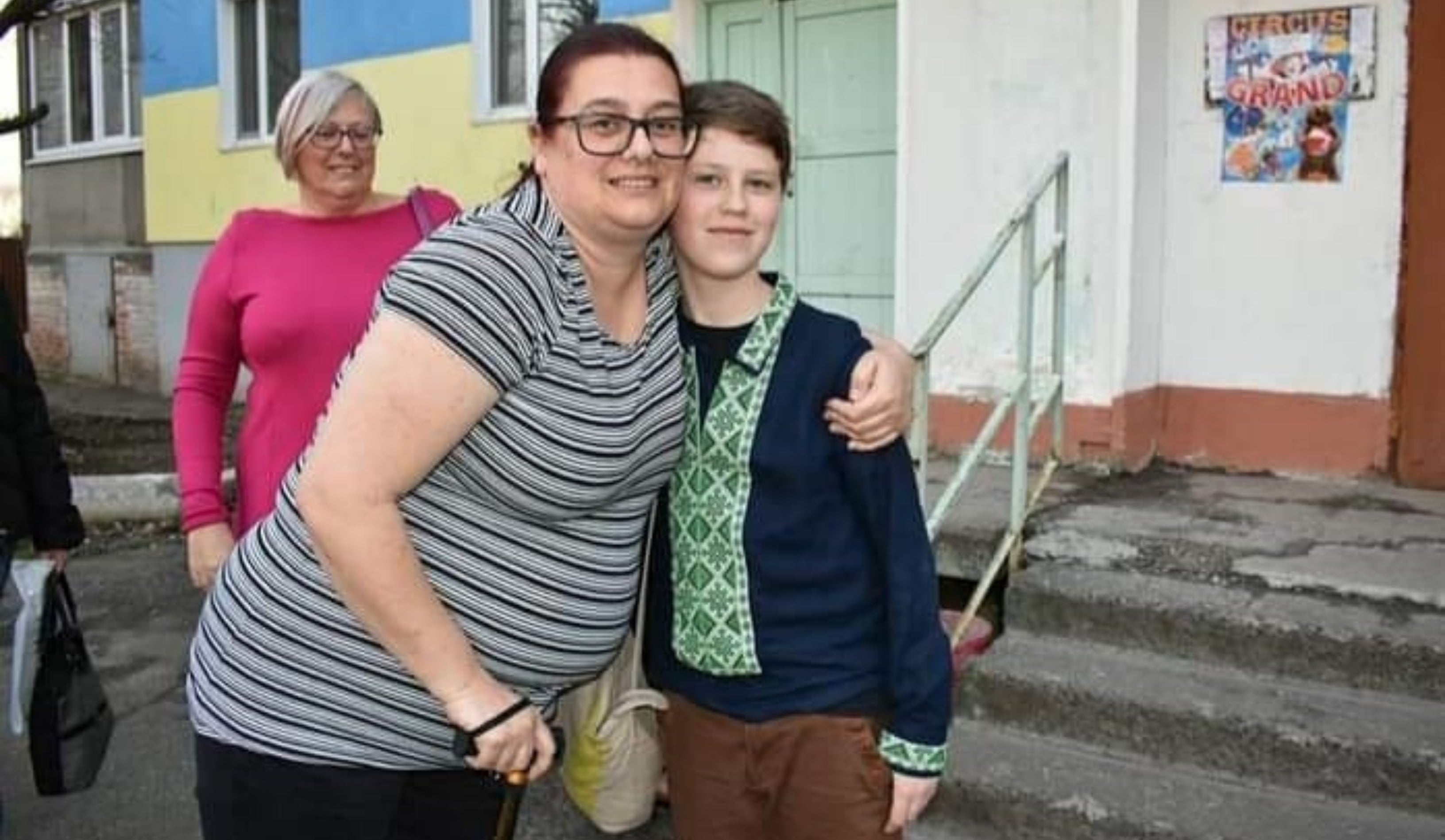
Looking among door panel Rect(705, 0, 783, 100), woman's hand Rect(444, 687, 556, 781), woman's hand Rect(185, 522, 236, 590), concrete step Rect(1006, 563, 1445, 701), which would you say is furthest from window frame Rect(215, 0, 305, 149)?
woman's hand Rect(444, 687, 556, 781)

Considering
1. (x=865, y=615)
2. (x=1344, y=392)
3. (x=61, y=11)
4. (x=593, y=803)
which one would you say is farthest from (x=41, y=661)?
(x=61, y=11)

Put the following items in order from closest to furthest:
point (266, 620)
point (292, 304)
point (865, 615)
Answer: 1. point (266, 620)
2. point (865, 615)
3. point (292, 304)

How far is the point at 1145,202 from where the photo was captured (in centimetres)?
521

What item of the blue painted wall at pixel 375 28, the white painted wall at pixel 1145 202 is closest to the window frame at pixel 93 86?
the blue painted wall at pixel 375 28

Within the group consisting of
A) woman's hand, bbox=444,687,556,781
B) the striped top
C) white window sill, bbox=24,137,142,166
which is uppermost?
white window sill, bbox=24,137,142,166

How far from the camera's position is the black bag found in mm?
3326

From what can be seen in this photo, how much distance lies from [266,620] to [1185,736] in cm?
249

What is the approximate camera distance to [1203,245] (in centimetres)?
527

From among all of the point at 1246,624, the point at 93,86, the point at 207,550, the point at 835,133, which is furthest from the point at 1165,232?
the point at 93,86

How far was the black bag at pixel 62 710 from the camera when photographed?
3326 mm

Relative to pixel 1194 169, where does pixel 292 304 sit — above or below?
below

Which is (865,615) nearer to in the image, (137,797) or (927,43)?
(137,797)

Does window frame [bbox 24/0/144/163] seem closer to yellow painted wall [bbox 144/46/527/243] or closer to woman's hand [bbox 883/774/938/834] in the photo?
yellow painted wall [bbox 144/46/527/243]

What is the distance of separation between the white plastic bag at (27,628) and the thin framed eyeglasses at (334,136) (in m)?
1.26
